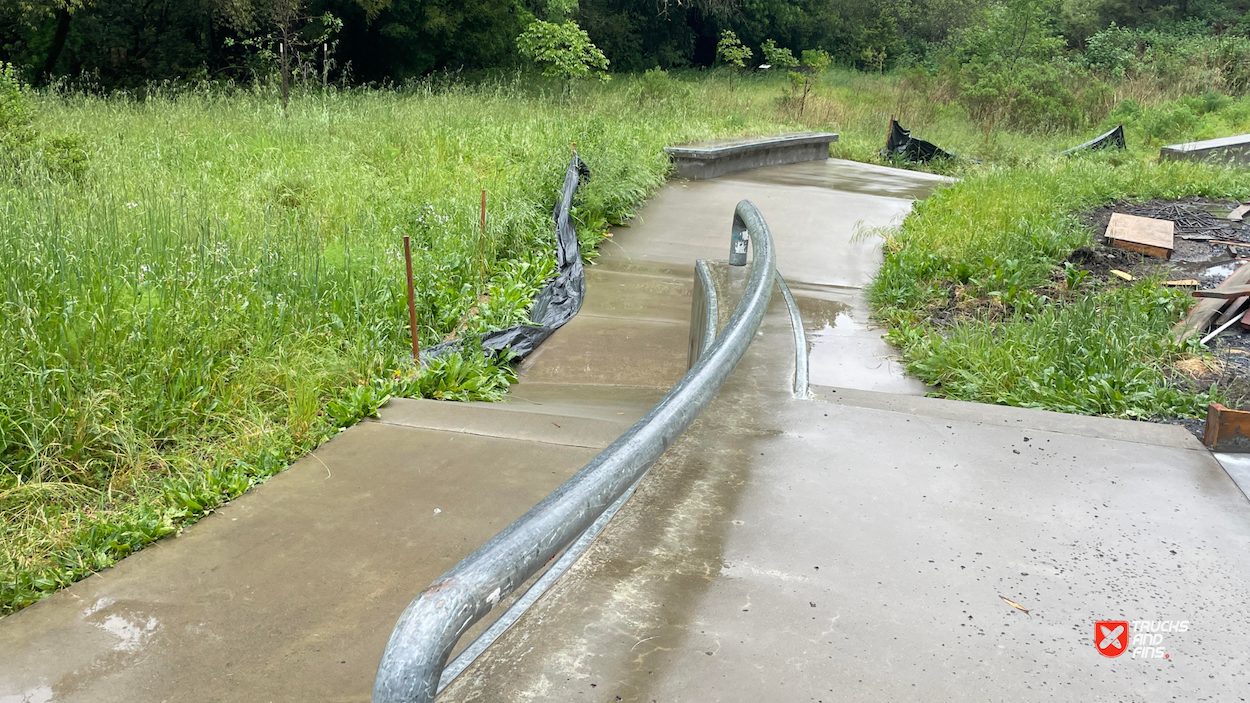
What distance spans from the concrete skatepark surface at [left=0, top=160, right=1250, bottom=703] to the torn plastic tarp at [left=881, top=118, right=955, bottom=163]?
14.0 m

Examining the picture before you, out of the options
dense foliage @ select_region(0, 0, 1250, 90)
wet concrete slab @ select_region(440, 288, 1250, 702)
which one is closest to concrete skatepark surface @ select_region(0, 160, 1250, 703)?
wet concrete slab @ select_region(440, 288, 1250, 702)

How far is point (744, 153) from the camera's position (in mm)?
13141

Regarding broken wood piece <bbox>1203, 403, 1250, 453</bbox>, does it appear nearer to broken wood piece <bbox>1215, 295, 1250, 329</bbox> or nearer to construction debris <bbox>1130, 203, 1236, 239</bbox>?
broken wood piece <bbox>1215, 295, 1250, 329</bbox>

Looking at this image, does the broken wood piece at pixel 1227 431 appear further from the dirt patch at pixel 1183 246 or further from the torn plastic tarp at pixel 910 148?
the torn plastic tarp at pixel 910 148

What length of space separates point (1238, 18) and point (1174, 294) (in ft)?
131

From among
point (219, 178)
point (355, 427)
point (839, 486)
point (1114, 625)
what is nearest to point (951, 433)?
point (839, 486)

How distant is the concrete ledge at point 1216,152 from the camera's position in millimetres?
13586

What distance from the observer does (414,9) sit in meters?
26.2

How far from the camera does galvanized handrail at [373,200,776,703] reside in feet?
3.58

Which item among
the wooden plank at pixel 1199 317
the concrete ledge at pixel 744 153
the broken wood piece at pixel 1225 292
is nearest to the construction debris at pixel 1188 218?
the broken wood piece at pixel 1225 292

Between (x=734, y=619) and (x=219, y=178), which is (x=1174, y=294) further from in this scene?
(x=219, y=178)

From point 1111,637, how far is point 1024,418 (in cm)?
162

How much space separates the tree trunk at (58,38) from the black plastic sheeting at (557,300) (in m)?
19.4

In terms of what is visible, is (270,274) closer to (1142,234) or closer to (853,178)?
(1142,234)
